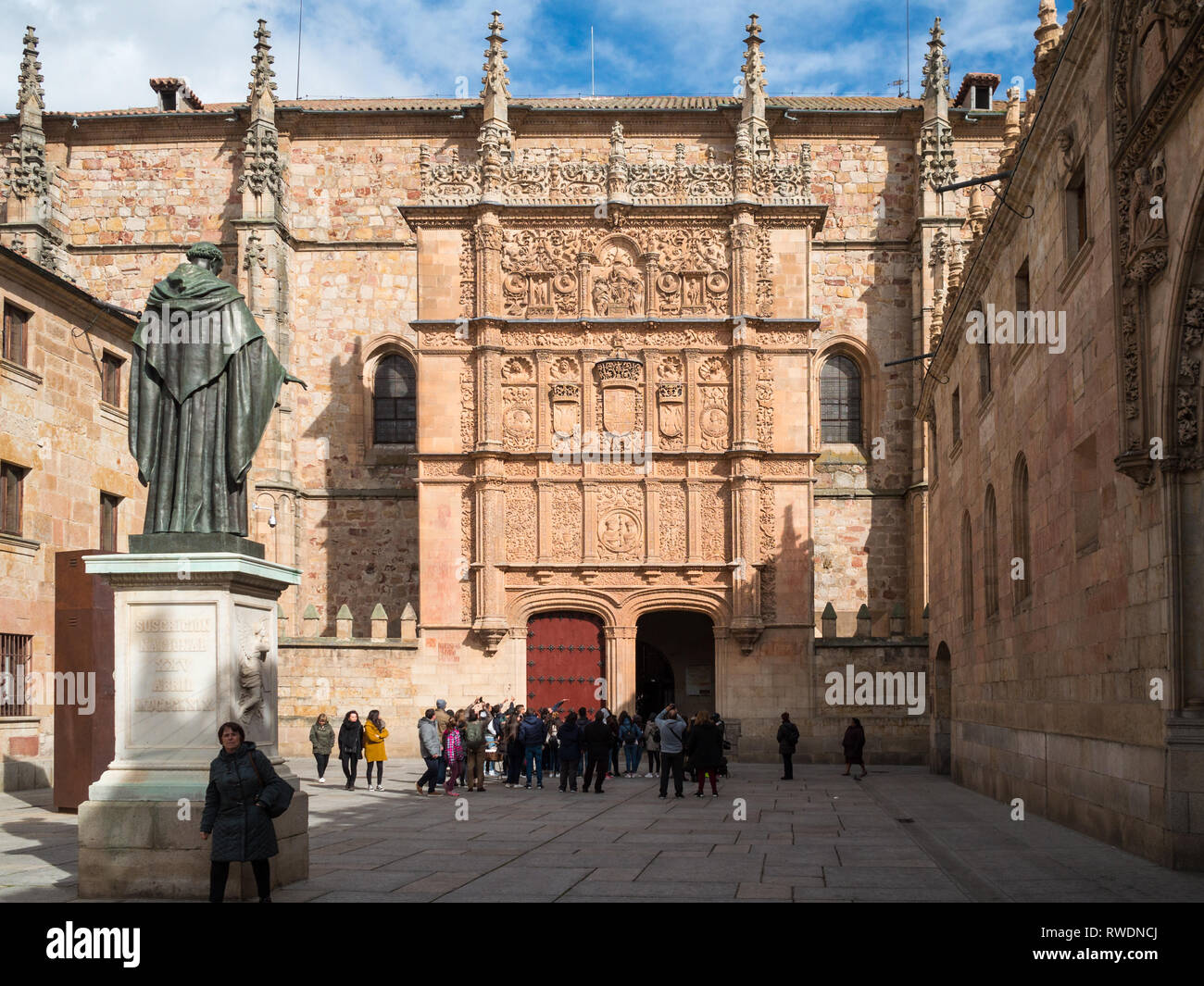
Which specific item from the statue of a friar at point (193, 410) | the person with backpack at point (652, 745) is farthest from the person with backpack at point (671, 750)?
the statue of a friar at point (193, 410)

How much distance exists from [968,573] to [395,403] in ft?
68.0

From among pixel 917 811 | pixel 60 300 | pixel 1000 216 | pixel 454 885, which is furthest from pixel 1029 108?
pixel 60 300

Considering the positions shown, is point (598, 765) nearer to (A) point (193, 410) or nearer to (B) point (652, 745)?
(B) point (652, 745)

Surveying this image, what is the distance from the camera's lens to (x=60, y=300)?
27656 millimetres

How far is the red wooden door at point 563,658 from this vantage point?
3559 cm

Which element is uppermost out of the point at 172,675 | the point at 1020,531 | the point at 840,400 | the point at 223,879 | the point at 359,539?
the point at 840,400

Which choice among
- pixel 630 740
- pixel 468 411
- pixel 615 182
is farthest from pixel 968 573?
pixel 615 182

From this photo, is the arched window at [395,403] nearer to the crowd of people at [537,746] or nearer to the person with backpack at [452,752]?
the crowd of people at [537,746]

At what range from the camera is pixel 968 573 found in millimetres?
27188

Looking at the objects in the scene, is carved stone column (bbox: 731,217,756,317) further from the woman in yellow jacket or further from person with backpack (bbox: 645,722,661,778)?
the woman in yellow jacket

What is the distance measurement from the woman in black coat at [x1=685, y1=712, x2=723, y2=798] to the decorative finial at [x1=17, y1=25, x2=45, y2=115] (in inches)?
1158

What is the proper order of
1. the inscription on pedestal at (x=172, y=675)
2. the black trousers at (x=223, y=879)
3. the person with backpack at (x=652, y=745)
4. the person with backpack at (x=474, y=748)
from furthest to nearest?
1. the person with backpack at (x=652, y=745)
2. the person with backpack at (x=474, y=748)
3. the inscription on pedestal at (x=172, y=675)
4. the black trousers at (x=223, y=879)

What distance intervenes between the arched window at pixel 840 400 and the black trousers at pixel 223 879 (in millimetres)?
33240

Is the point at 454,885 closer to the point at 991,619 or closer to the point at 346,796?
the point at 346,796
